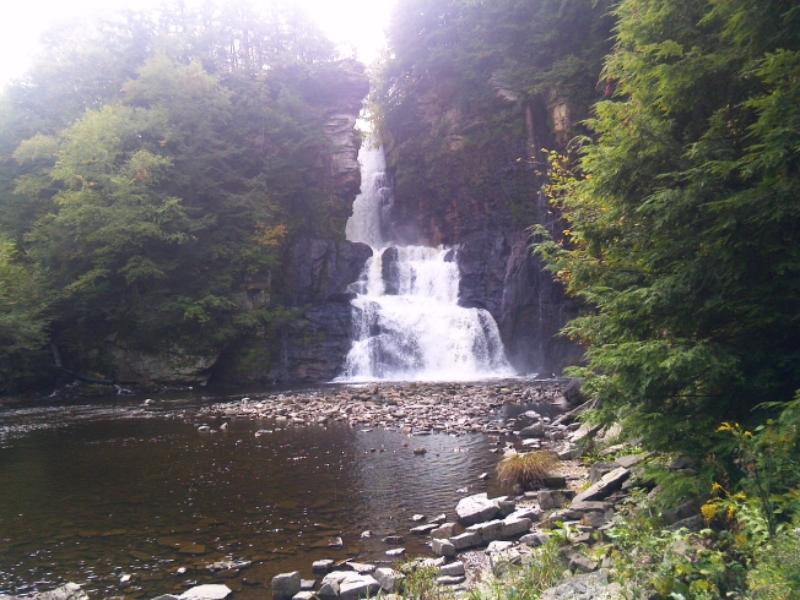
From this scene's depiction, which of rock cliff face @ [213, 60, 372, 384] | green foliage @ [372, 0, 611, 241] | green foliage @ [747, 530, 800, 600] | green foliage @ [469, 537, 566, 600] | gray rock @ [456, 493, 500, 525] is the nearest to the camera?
green foliage @ [747, 530, 800, 600]

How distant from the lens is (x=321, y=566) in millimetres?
5871

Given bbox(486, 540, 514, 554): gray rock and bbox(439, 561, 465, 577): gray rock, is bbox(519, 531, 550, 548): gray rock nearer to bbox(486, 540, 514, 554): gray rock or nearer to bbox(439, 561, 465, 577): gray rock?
bbox(486, 540, 514, 554): gray rock

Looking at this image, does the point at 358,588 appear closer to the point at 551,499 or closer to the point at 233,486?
the point at 551,499

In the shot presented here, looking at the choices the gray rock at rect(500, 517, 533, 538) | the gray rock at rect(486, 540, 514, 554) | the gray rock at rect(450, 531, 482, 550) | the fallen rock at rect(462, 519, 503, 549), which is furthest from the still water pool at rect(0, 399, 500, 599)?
the gray rock at rect(500, 517, 533, 538)

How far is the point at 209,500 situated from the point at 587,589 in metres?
6.44

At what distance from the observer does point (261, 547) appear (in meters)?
6.59

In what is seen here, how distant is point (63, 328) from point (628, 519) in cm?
3007

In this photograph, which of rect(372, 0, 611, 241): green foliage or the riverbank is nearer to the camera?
the riverbank

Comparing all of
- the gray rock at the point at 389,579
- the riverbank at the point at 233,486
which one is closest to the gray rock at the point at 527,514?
the riverbank at the point at 233,486

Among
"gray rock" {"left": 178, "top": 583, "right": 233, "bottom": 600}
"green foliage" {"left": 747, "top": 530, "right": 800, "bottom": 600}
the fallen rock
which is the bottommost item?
"gray rock" {"left": 178, "top": 583, "right": 233, "bottom": 600}

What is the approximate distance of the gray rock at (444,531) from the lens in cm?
649

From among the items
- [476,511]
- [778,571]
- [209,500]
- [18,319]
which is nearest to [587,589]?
[778,571]

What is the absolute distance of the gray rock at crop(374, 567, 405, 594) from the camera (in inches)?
193

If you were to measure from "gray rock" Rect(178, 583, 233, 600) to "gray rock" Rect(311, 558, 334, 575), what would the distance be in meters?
0.88
